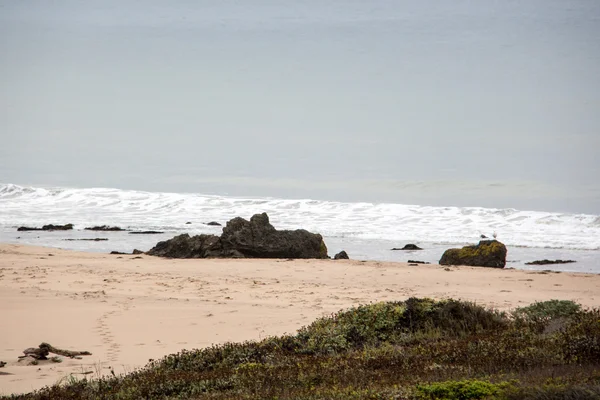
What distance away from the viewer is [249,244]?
2389 cm

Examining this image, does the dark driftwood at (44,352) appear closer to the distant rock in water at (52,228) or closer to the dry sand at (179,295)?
the dry sand at (179,295)

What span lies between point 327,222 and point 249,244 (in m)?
19.6

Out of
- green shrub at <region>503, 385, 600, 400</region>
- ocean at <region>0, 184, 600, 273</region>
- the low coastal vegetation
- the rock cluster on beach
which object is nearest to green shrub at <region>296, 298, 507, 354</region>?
the low coastal vegetation

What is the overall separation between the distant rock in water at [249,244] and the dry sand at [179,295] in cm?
149

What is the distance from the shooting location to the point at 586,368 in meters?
6.48

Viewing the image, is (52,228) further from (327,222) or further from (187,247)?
(187,247)

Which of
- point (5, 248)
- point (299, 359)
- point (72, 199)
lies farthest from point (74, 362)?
point (72, 199)

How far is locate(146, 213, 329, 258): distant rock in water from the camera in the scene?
78.3 feet

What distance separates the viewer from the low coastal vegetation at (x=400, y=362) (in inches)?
226

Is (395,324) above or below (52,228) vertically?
below

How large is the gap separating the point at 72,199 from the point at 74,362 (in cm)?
5476

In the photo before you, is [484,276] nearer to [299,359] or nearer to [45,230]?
[299,359]

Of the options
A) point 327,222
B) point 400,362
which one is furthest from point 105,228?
point 400,362

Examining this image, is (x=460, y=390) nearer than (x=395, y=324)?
Yes
